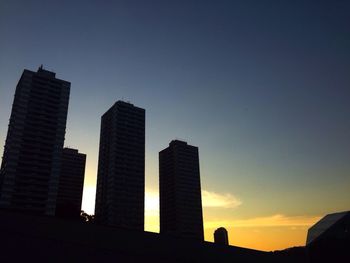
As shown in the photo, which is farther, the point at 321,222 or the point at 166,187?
the point at 166,187

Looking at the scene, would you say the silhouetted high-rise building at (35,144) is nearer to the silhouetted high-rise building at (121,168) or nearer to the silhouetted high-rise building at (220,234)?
the silhouetted high-rise building at (121,168)

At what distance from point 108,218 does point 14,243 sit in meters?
126

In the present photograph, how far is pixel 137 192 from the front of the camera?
15812cm

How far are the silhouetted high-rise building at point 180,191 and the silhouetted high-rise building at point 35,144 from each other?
6594 centimetres

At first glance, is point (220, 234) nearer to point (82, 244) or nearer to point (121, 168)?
point (121, 168)

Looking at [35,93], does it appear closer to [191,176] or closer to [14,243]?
[191,176]

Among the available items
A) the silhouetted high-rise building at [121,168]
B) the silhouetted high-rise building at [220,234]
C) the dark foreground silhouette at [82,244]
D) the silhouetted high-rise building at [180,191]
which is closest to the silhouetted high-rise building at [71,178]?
the silhouetted high-rise building at [121,168]

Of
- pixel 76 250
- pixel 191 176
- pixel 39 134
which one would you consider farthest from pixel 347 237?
pixel 191 176

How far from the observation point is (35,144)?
13750 cm

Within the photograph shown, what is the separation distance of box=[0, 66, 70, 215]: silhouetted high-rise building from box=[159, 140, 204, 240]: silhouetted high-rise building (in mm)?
65940

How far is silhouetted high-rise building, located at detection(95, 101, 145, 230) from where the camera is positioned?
150750 mm

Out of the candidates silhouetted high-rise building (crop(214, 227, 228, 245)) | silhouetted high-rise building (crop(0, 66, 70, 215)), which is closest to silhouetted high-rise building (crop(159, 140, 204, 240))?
silhouetted high-rise building (crop(214, 227, 228, 245))

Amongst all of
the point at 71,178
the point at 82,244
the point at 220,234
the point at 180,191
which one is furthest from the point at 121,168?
the point at 82,244

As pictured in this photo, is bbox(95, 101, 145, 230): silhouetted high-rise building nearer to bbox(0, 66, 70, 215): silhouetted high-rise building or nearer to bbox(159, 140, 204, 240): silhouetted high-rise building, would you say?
bbox(0, 66, 70, 215): silhouetted high-rise building
